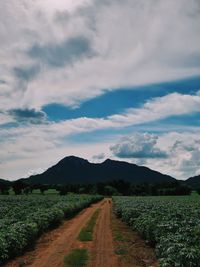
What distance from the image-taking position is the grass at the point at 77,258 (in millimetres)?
17906

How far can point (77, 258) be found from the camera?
63.7 ft

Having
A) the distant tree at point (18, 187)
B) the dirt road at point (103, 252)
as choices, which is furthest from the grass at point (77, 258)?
the distant tree at point (18, 187)

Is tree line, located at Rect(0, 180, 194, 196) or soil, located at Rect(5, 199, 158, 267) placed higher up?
tree line, located at Rect(0, 180, 194, 196)

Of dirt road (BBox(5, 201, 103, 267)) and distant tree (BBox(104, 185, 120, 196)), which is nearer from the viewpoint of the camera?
dirt road (BBox(5, 201, 103, 267))

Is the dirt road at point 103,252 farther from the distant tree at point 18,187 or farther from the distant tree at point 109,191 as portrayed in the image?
the distant tree at point 18,187

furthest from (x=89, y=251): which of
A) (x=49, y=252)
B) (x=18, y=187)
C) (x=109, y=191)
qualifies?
(x=18, y=187)

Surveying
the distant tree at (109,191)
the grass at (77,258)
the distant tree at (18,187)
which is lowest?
the grass at (77,258)

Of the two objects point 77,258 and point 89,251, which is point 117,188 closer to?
point 89,251

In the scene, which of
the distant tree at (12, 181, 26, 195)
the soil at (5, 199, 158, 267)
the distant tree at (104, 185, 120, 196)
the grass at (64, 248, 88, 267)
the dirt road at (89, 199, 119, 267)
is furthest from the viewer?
the distant tree at (104, 185, 120, 196)

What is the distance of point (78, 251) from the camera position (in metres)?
21.6

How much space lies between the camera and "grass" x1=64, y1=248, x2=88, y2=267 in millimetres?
17906

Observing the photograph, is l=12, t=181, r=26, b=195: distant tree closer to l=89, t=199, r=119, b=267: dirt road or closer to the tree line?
the tree line

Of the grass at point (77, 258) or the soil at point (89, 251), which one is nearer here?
the grass at point (77, 258)

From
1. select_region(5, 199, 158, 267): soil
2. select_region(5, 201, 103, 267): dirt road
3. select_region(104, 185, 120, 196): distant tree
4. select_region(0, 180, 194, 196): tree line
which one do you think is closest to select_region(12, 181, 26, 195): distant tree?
select_region(0, 180, 194, 196): tree line
